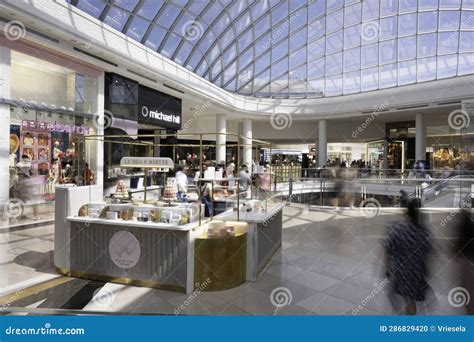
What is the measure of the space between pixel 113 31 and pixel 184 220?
10.4 m

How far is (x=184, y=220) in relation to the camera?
5766 mm

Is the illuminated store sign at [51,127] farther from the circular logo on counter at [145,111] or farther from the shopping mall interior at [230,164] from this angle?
the circular logo on counter at [145,111]

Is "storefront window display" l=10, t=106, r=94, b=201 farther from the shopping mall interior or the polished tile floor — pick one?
the polished tile floor

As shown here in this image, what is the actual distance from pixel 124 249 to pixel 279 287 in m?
2.54

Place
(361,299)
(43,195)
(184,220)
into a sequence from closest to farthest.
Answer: (361,299), (184,220), (43,195)

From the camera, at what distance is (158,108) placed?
18281mm

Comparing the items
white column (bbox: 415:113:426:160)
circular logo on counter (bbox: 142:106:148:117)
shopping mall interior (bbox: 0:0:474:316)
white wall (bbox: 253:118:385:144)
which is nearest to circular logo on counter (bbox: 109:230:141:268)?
shopping mall interior (bbox: 0:0:474:316)

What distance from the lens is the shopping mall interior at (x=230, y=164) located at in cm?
550

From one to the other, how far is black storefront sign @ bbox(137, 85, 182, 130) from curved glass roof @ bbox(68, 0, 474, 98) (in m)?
2.47

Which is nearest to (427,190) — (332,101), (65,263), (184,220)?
(184,220)

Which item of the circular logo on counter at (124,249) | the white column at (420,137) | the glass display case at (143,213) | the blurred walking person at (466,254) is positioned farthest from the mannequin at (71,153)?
the white column at (420,137)

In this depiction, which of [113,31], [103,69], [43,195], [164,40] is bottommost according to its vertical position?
[43,195]

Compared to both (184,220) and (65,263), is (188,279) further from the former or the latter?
(65,263)

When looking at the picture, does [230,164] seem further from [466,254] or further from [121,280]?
[121,280]
